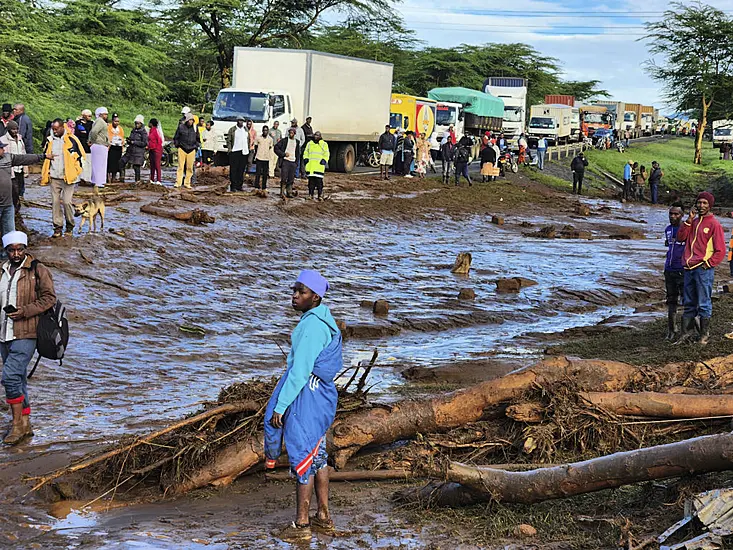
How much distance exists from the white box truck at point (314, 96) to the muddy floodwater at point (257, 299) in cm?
359

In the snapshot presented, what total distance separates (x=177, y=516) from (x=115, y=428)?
2.25 m

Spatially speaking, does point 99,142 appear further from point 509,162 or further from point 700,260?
point 509,162

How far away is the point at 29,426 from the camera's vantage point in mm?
8023

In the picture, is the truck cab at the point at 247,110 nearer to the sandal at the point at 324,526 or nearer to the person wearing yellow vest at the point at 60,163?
the person wearing yellow vest at the point at 60,163

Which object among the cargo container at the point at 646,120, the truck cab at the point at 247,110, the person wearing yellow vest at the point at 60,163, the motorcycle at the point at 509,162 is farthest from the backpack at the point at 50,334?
the cargo container at the point at 646,120

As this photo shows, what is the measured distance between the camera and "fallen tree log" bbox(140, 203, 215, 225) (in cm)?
1908

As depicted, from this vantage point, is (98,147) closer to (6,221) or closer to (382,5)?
(6,221)

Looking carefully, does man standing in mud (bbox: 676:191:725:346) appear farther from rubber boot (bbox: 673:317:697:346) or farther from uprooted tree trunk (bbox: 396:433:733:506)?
uprooted tree trunk (bbox: 396:433:733:506)

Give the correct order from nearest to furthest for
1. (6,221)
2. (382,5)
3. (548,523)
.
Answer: (548,523), (6,221), (382,5)

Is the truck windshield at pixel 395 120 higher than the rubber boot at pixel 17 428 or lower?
higher

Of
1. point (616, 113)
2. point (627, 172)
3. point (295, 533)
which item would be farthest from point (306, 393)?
point (616, 113)

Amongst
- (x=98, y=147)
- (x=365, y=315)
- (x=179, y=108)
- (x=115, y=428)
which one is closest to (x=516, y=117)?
(x=179, y=108)

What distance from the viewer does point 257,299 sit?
1534cm

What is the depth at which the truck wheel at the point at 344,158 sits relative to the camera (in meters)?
32.8
